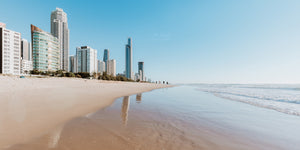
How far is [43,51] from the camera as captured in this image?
71812mm

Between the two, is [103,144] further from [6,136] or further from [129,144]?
[6,136]

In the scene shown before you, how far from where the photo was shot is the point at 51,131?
9.66 feet

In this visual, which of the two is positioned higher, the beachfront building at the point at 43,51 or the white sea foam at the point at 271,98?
the beachfront building at the point at 43,51

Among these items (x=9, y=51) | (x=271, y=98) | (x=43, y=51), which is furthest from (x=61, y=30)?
(x=271, y=98)

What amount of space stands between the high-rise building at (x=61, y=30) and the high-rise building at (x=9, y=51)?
159 ft

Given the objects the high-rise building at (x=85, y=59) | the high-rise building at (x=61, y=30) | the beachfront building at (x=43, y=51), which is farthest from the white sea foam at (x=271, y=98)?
the high-rise building at (x=61, y=30)

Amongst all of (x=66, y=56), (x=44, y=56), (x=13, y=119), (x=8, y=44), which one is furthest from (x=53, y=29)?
(x=13, y=119)

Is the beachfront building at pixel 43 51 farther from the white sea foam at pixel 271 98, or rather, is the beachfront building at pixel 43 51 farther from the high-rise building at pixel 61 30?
the white sea foam at pixel 271 98

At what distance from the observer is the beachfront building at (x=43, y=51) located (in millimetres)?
70438

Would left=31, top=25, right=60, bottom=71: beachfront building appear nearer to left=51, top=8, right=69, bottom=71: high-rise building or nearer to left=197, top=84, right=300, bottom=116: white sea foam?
left=51, top=8, right=69, bottom=71: high-rise building

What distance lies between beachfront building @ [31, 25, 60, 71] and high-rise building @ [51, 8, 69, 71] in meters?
54.6

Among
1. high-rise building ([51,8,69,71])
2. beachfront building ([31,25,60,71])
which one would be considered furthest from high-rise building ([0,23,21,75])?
high-rise building ([51,8,69,71])

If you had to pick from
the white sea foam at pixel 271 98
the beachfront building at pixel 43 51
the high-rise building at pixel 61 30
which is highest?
the high-rise building at pixel 61 30

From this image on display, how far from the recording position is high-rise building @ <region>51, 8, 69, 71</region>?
12988 cm
